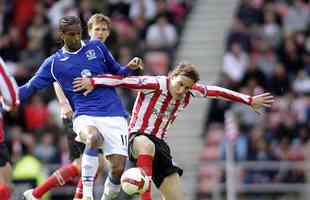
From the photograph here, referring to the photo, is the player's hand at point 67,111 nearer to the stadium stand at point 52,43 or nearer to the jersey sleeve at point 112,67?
the jersey sleeve at point 112,67

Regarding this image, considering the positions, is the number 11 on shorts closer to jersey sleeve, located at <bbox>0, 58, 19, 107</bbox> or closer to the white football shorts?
the white football shorts

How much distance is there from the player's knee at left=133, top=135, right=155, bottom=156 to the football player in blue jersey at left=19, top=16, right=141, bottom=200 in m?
0.30

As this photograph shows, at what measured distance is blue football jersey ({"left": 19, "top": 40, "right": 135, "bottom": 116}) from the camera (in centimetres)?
1661

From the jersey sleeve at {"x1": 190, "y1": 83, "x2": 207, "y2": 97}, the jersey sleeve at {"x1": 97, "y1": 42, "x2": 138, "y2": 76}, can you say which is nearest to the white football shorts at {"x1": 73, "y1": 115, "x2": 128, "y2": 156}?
the jersey sleeve at {"x1": 97, "y1": 42, "x2": 138, "y2": 76}

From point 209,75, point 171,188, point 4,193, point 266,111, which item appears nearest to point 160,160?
point 171,188

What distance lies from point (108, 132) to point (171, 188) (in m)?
1.03

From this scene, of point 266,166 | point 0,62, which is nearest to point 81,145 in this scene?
point 0,62

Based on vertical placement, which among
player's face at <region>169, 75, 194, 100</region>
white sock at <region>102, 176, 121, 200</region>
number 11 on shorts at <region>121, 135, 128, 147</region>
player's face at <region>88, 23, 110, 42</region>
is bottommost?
white sock at <region>102, 176, 121, 200</region>

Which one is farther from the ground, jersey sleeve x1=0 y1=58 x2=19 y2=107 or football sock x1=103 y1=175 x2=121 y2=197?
jersey sleeve x1=0 y1=58 x2=19 y2=107

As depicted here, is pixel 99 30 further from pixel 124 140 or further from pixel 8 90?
pixel 8 90

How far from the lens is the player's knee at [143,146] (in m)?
16.2

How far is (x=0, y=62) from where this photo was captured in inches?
598

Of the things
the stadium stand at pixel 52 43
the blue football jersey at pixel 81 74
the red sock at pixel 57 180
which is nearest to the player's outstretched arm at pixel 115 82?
the blue football jersey at pixel 81 74

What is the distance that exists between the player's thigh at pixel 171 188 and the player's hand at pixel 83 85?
1.46 metres
